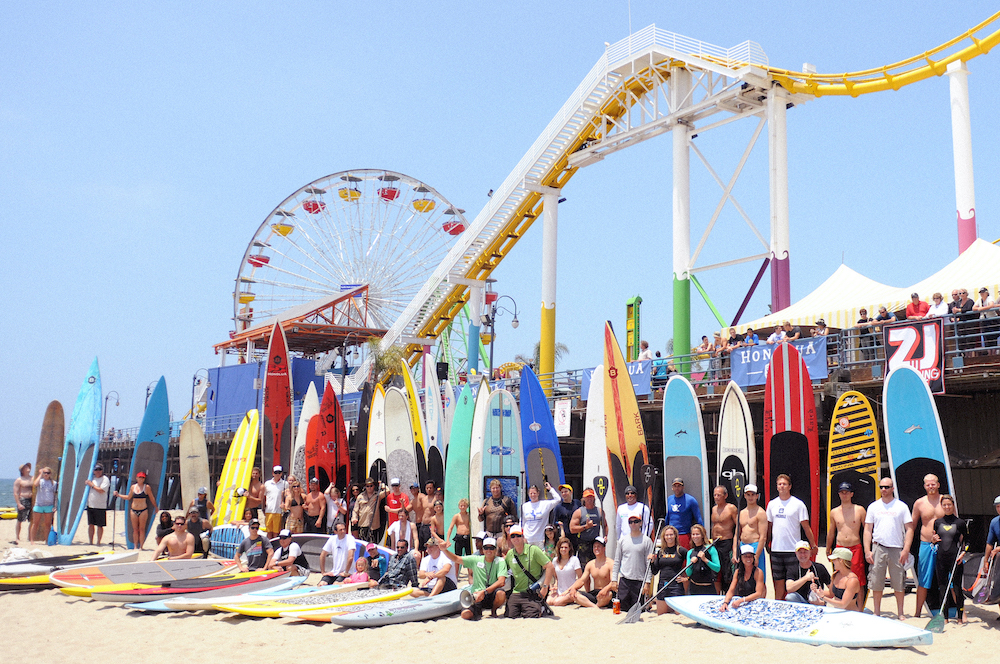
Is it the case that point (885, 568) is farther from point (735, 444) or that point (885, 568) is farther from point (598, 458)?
point (598, 458)

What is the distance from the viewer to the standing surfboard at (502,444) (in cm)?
1088

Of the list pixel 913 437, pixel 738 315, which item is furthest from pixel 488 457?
pixel 738 315

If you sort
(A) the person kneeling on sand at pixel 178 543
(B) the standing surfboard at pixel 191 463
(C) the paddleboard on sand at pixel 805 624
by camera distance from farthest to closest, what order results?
1. (B) the standing surfboard at pixel 191 463
2. (A) the person kneeling on sand at pixel 178 543
3. (C) the paddleboard on sand at pixel 805 624

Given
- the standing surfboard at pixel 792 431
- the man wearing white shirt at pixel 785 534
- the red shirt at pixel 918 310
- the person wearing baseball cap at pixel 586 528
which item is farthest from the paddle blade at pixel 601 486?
the red shirt at pixel 918 310

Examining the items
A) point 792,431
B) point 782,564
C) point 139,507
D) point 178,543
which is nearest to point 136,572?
point 178,543

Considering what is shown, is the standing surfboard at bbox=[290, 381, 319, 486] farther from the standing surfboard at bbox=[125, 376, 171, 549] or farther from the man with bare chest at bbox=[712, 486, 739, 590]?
the man with bare chest at bbox=[712, 486, 739, 590]

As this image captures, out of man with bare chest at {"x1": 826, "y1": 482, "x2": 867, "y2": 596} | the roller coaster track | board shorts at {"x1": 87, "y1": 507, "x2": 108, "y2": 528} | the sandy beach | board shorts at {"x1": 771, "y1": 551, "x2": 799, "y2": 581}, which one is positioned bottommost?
the sandy beach

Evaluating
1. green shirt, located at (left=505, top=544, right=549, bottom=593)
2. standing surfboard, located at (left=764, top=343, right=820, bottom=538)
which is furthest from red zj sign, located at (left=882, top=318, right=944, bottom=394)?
green shirt, located at (left=505, top=544, right=549, bottom=593)

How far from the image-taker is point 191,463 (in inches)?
573

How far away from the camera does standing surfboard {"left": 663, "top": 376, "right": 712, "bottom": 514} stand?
895 cm

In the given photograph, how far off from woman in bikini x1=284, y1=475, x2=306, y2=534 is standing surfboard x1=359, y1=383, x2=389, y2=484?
1616mm

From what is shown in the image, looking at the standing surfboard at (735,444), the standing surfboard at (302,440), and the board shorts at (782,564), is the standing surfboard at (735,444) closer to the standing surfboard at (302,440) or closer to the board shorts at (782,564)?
the board shorts at (782,564)

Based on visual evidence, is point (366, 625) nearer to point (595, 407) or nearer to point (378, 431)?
point (595, 407)

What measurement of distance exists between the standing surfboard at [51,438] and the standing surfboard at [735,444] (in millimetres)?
10785
